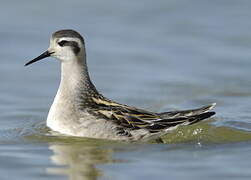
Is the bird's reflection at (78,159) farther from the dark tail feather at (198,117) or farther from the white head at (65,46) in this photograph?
the white head at (65,46)

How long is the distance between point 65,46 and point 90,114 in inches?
57.7

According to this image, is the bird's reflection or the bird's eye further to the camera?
the bird's eye

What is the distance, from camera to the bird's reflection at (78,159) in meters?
12.8

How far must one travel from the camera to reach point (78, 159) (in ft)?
45.3

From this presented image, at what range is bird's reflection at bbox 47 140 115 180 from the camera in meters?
12.8

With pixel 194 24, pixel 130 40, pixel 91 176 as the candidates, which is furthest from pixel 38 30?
pixel 91 176

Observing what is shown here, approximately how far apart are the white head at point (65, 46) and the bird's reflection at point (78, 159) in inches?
74.5

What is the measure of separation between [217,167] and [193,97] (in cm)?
557

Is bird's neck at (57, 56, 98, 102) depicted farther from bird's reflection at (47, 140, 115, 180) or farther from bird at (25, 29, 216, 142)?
bird's reflection at (47, 140, 115, 180)

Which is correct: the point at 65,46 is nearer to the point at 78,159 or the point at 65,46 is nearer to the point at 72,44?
the point at 72,44

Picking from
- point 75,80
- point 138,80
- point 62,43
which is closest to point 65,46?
point 62,43

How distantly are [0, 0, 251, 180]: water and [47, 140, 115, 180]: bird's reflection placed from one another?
17 millimetres

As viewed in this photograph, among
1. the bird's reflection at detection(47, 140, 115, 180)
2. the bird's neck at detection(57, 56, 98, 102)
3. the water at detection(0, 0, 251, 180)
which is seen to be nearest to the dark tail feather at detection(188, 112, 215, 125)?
the water at detection(0, 0, 251, 180)

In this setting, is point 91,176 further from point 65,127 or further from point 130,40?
point 130,40
